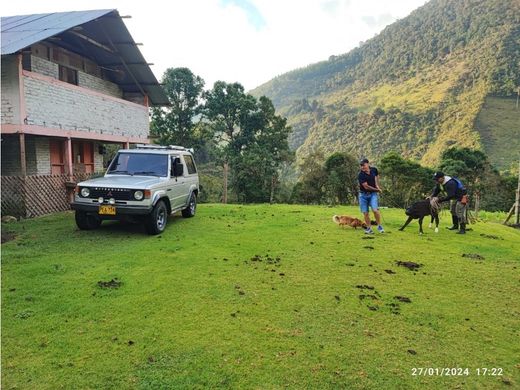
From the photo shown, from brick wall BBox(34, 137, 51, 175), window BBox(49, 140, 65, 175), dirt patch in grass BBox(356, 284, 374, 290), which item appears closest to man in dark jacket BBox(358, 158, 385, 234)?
dirt patch in grass BBox(356, 284, 374, 290)

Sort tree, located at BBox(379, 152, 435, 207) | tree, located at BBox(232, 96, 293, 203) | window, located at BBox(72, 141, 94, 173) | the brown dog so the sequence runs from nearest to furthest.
A: the brown dog → window, located at BBox(72, 141, 94, 173) → tree, located at BBox(379, 152, 435, 207) → tree, located at BBox(232, 96, 293, 203)

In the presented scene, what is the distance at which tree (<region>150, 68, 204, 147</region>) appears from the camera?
36.7 meters

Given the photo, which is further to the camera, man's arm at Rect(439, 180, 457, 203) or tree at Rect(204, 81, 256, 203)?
tree at Rect(204, 81, 256, 203)

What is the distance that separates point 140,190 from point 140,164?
166cm

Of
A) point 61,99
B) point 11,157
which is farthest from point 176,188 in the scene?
point 11,157

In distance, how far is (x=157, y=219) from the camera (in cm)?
851

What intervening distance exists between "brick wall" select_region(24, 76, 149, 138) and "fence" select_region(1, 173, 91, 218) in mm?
1843

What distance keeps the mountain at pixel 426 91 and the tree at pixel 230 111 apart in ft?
104

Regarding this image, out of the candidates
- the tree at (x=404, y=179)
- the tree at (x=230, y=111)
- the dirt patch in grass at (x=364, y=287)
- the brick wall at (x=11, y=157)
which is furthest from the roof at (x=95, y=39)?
the tree at (x=404, y=179)

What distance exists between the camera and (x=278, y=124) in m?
37.3

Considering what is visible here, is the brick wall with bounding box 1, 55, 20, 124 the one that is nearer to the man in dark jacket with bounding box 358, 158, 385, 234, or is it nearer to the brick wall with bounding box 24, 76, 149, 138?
the brick wall with bounding box 24, 76, 149, 138

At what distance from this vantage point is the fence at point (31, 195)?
1072 cm

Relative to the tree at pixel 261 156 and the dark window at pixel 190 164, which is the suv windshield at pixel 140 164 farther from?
the tree at pixel 261 156

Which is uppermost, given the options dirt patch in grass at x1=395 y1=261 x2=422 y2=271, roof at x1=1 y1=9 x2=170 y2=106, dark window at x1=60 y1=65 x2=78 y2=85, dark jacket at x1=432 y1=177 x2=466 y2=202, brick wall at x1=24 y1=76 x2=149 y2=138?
roof at x1=1 y1=9 x2=170 y2=106
